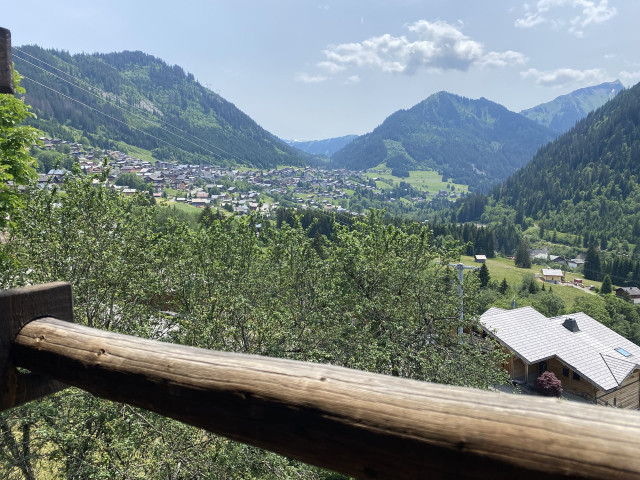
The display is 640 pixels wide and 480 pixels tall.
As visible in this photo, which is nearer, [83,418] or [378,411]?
[378,411]

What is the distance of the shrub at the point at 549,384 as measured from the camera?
98.7 ft

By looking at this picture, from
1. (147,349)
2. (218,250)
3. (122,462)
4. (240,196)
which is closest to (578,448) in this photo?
(147,349)

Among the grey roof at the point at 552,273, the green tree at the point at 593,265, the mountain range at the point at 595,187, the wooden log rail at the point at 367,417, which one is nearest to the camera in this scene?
the wooden log rail at the point at 367,417

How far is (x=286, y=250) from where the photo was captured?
45.0ft

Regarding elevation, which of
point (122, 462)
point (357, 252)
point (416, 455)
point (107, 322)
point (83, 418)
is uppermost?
point (416, 455)

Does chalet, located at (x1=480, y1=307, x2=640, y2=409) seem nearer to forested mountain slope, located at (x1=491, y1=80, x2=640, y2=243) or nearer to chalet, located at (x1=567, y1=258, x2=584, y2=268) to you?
chalet, located at (x1=567, y1=258, x2=584, y2=268)

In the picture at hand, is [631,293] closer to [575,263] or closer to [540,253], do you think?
[575,263]

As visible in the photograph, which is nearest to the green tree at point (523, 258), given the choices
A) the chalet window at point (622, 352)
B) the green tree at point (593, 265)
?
the green tree at point (593, 265)

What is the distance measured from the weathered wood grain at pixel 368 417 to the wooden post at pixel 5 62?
1477mm

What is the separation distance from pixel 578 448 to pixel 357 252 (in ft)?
42.8

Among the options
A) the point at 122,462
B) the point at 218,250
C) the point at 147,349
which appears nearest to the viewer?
the point at 147,349

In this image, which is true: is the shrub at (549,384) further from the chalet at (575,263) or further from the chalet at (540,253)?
the chalet at (540,253)

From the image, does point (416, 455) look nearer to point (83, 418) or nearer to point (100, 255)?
point (83, 418)

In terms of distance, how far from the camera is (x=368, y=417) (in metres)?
1.02
